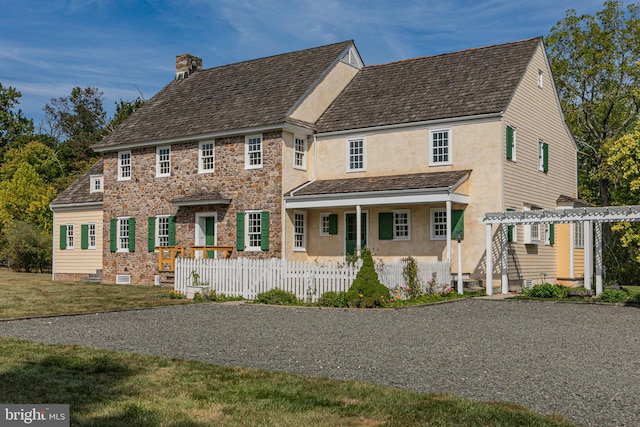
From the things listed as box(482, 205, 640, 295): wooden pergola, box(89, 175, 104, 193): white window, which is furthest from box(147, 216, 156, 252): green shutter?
box(482, 205, 640, 295): wooden pergola

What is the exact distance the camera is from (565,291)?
2052cm

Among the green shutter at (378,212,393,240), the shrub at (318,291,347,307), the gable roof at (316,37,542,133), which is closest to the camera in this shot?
the shrub at (318,291,347,307)

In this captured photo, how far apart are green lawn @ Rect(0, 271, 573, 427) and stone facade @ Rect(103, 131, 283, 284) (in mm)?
16365

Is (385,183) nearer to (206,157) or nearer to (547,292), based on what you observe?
(547,292)

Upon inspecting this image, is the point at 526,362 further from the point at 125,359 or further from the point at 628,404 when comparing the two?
the point at 125,359

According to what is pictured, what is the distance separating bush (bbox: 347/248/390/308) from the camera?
57.1 feet

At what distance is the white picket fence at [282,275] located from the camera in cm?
1881

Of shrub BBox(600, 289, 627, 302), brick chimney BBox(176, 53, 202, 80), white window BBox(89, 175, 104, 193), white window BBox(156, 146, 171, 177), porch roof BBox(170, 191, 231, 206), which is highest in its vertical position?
brick chimney BBox(176, 53, 202, 80)

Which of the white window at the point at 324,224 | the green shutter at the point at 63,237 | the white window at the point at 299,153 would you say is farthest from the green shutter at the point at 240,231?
the green shutter at the point at 63,237

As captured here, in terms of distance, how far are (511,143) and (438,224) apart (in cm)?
353

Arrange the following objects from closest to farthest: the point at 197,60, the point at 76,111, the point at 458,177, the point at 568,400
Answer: the point at 568,400 < the point at 458,177 < the point at 197,60 < the point at 76,111

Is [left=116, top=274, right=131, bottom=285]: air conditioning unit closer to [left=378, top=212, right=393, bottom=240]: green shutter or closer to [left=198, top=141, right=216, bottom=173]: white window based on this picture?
[left=198, top=141, right=216, bottom=173]: white window

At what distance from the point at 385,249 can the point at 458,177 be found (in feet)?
12.7

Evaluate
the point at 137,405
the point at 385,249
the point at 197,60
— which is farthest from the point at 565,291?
the point at 197,60
